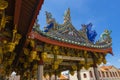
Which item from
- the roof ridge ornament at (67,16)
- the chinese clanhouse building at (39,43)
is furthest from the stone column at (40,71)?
the roof ridge ornament at (67,16)

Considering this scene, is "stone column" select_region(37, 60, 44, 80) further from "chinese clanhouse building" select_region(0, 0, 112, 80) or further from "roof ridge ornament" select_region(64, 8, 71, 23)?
"roof ridge ornament" select_region(64, 8, 71, 23)

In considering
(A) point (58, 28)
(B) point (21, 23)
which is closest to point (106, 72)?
(A) point (58, 28)

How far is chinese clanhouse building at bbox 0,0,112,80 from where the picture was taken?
4699 millimetres

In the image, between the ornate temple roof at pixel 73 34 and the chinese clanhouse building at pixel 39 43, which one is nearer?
the chinese clanhouse building at pixel 39 43

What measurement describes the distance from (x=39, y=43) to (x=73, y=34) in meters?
3.13

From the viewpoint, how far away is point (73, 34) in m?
10.1

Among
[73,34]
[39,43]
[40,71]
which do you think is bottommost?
[40,71]

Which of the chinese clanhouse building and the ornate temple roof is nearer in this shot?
the chinese clanhouse building

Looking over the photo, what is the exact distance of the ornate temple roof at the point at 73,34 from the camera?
870 cm

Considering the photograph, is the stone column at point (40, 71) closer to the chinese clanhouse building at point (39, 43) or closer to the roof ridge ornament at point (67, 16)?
the chinese clanhouse building at point (39, 43)

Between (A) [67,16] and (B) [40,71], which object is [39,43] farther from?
(A) [67,16]

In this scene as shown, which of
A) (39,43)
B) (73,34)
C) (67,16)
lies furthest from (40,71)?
(67,16)

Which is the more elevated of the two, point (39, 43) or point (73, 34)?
point (73, 34)

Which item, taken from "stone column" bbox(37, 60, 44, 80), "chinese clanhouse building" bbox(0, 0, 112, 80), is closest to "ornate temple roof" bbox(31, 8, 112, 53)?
"chinese clanhouse building" bbox(0, 0, 112, 80)
